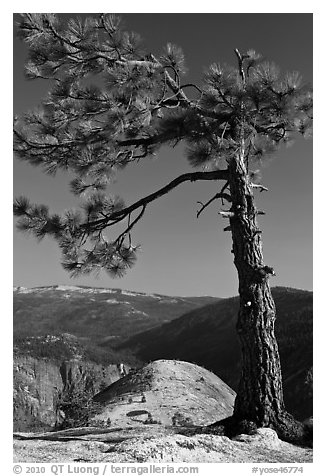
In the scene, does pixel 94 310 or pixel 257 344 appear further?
pixel 94 310

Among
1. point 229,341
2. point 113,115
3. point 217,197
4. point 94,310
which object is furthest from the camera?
point 94,310

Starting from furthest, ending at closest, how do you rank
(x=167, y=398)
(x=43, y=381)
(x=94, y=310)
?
(x=94, y=310)
(x=43, y=381)
(x=167, y=398)

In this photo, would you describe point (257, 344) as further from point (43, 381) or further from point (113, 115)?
point (43, 381)

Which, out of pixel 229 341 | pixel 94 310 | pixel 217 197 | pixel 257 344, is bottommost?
pixel 94 310

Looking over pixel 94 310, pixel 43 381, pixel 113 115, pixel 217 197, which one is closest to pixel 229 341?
pixel 43 381
